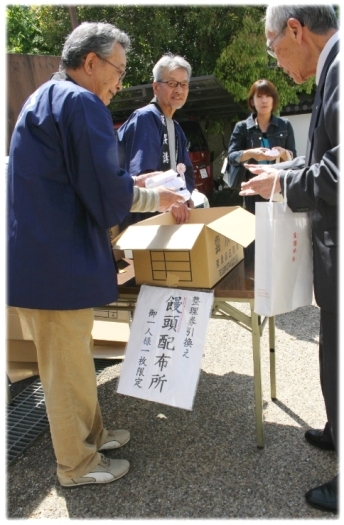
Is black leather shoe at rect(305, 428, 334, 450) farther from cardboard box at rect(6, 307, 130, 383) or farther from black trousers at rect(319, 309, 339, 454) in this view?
cardboard box at rect(6, 307, 130, 383)

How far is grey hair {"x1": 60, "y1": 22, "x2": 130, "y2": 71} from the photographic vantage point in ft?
5.35

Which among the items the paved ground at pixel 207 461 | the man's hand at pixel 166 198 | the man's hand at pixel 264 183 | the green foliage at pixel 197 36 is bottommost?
the paved ground at pixel 207 461

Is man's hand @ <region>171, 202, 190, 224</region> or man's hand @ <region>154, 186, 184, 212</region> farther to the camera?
man's hand @ <region>171, 202, 190, 224</region>

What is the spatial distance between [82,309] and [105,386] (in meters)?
1.20

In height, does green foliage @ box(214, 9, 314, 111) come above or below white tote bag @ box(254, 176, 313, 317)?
above

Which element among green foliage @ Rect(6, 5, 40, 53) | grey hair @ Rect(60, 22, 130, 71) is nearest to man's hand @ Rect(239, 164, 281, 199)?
grey hair @ Rect(60, 22, 130, 71)

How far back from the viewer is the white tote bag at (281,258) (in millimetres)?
1587

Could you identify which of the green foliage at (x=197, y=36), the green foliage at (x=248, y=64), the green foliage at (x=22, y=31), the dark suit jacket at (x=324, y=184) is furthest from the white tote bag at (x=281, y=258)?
the green foliage at (x=22, y=31)

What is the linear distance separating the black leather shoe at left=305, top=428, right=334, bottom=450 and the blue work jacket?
49.3 inches

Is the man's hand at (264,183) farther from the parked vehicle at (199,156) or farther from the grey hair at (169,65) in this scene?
the parked vehicle at (199,156)

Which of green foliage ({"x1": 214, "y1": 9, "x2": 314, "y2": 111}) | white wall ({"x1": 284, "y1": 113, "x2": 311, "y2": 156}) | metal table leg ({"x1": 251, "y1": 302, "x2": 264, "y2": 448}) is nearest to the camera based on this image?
metal table leg ({"x1": 251, "y1": 302, "x2": 264, "y2": 448})

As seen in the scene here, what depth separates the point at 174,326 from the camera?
1870 millimetres

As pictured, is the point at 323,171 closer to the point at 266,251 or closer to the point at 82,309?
the point at 266,251

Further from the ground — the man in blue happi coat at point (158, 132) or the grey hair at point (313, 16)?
the grey hair at point (313, 16)
